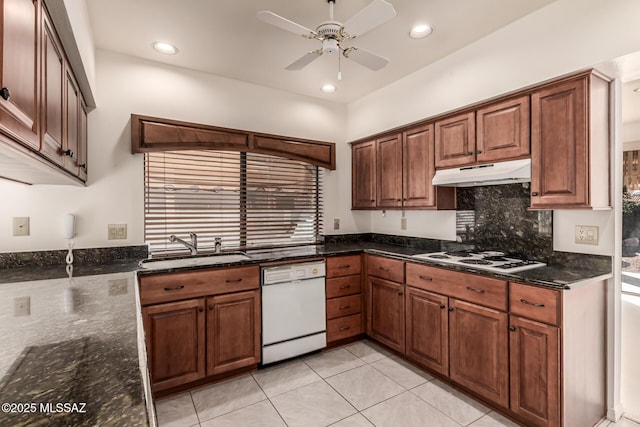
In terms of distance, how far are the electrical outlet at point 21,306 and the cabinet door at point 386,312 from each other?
2.41m

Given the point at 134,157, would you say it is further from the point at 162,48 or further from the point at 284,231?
the point at 284,231

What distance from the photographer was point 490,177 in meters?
2.27

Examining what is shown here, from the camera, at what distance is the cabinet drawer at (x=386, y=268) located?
2.80 m

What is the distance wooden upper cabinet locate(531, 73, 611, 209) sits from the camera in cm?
189

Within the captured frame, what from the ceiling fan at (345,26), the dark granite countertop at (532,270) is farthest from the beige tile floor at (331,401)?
the ceiling fan at (345,26)

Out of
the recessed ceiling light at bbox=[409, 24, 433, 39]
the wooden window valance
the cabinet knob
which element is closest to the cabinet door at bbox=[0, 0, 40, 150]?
the cabinet knob

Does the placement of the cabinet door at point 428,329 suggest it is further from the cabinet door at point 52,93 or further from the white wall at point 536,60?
the cabinet door at point 52,93

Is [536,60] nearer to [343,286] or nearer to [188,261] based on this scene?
[343,286]

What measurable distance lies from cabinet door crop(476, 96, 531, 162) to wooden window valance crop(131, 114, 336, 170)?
5.48 feet

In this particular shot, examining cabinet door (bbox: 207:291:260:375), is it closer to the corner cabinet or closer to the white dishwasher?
the white dishwasher

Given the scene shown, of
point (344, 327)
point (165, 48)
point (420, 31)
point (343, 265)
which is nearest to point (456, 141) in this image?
point (420, 31)

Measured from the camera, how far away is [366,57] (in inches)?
81.2

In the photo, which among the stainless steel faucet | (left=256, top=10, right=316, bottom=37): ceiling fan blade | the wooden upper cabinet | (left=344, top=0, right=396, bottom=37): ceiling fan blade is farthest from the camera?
the stainless steel faucet

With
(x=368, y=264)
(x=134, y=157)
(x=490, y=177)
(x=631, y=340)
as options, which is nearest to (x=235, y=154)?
(x=134, y=157)
